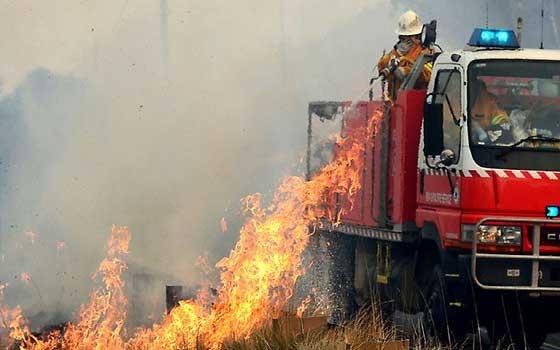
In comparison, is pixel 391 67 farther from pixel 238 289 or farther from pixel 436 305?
pixel 238 289

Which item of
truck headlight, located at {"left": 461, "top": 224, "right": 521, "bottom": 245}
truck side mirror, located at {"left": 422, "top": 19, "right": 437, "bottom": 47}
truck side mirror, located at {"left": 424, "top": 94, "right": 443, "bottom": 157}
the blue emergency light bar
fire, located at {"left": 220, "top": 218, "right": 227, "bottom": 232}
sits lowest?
fire, located at {"left": 220, "top": 218, "right": 227, "bottom": 232}

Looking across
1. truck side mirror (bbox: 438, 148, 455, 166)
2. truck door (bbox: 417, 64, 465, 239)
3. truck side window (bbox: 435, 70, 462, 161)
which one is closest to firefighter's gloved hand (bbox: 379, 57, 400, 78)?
truck door (bbox: 417, 64, 465, 239)

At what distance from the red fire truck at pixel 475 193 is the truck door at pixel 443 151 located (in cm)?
1

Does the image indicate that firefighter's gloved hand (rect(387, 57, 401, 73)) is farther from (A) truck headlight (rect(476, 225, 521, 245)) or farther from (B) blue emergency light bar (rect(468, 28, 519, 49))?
(A) truck headlight (rect(476, 225, 521, 245))

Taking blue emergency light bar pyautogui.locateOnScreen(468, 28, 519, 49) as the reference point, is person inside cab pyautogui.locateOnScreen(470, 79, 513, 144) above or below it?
below

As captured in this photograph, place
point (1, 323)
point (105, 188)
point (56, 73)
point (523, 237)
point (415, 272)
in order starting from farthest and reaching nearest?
1. point (56, 73)
2. point (105, 188)
3. point (415, 272)
4. point (1, 323)
5. point (523, 237)

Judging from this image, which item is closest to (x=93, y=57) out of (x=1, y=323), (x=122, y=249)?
(x=122, y=249)

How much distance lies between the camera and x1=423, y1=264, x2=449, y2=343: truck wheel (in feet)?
35.2

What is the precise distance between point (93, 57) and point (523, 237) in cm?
658

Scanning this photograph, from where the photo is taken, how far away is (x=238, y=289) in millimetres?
10906

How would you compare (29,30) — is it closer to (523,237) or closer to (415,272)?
(415,272)

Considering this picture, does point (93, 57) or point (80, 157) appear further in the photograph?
point (93, 57)

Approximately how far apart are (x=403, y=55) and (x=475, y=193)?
10.7 feet

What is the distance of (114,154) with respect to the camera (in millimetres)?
13219
